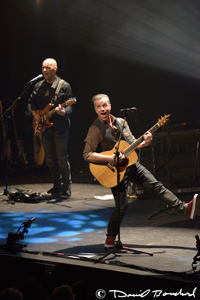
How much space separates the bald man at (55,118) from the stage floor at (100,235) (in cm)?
51

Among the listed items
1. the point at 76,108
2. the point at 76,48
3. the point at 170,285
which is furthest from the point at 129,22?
the point at 170,285

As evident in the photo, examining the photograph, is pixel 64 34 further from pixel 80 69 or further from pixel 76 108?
pixel 76 108

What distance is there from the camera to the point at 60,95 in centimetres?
665

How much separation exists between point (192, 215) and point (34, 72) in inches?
296

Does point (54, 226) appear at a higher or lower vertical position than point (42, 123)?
lower

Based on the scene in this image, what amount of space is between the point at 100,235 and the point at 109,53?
19.5ft

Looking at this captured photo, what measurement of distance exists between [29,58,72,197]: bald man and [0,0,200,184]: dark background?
281 cm

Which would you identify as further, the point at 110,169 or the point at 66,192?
the point at 66,192

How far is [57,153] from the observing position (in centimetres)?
675

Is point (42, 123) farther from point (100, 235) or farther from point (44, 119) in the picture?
point (100, 235)

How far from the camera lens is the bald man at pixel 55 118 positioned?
6648 millimetres

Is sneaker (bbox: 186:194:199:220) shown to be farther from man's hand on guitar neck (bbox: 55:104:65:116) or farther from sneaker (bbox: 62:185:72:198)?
sneaker (bbox: 62:185:72:198)

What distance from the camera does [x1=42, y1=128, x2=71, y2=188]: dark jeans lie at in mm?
6703

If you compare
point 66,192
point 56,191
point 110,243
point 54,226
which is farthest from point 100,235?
point 56,191
